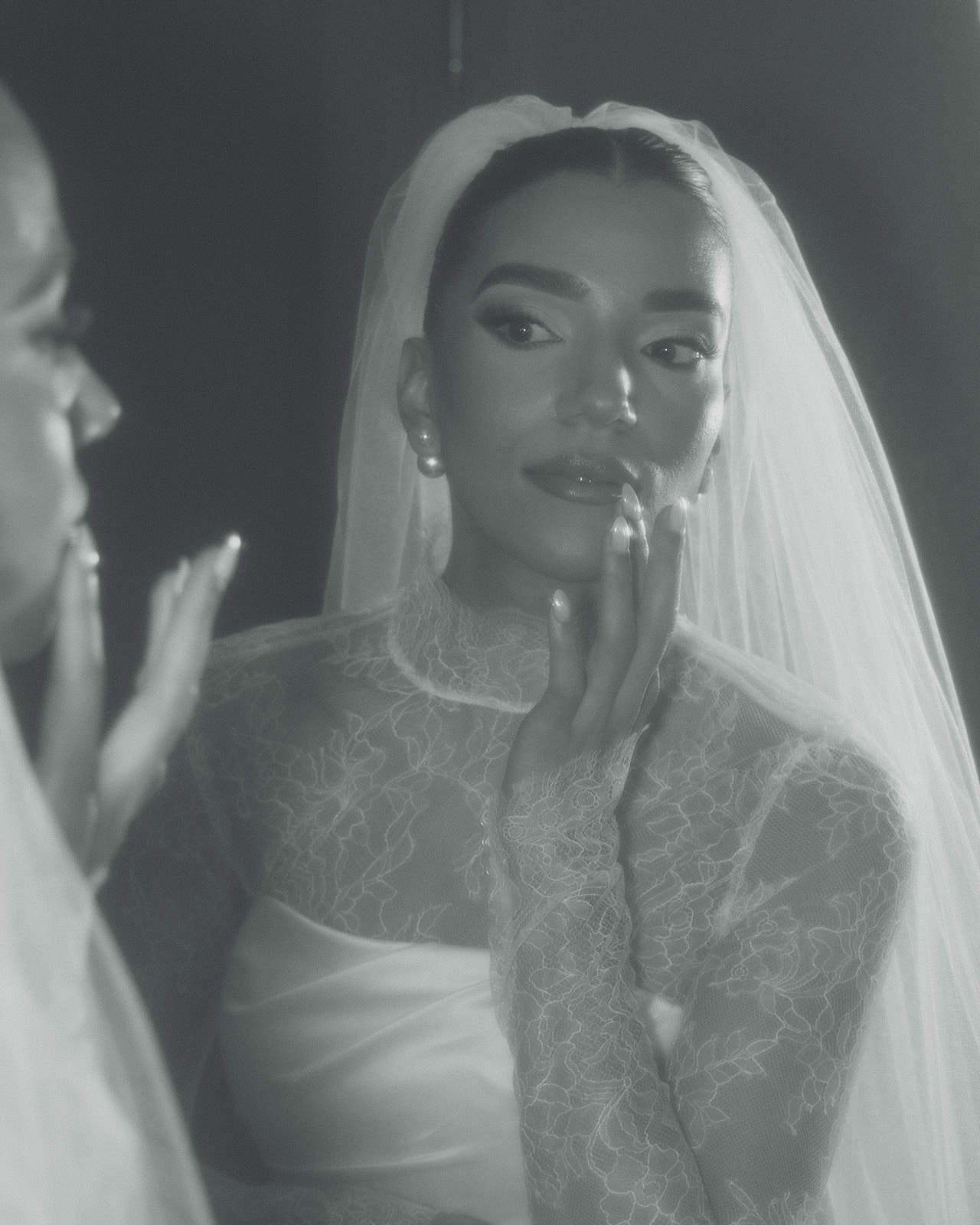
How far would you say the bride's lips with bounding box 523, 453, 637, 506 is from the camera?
788 millimetres

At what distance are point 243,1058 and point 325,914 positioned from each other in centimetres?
10

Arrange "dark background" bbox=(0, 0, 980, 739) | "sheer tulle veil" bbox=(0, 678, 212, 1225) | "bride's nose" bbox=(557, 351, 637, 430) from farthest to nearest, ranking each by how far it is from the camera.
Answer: "bride's nose" bbox=(557, 351, 637, 430), "dark background" bbox=(0, 0, 980, 739), "sheer tulle veil" bbox=(0, 678, 212, 1225)

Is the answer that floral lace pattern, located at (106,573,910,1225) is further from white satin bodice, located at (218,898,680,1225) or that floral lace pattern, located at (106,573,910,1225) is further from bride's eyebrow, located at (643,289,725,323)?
bride's eyebrow, located at (643,289,725,323)

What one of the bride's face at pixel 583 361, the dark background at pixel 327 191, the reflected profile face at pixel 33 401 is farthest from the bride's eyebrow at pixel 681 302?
the reflected profile face at pixel 33 401

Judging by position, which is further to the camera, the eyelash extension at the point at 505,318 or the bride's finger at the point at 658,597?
the eyelash extension at the point at 505,318

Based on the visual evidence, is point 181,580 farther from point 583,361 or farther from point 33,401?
point 583,361

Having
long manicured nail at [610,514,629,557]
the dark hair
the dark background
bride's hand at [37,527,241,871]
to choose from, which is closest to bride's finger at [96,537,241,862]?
bride's hand at [37,527,241,871]

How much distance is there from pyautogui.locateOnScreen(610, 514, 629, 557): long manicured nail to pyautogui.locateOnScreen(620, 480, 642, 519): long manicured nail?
5 centimetres

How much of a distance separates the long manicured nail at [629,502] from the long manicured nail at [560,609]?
0.29 ft

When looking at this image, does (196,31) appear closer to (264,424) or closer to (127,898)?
(264,424)

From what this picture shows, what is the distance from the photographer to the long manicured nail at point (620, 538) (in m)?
0.66

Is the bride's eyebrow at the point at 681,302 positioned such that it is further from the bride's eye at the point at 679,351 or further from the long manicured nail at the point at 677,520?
the long manicured nail at the point at 677,520

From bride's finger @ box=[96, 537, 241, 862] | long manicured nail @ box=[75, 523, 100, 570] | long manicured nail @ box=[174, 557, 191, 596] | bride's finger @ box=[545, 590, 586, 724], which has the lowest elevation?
bride's finger @ box=[545, 590, 586, 724]

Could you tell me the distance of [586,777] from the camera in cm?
71
